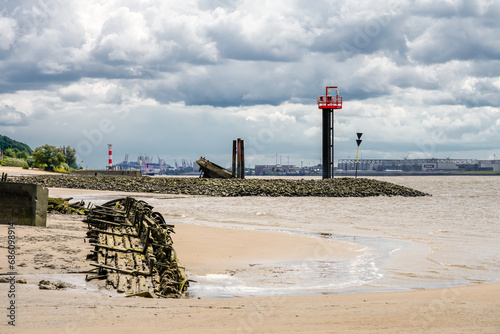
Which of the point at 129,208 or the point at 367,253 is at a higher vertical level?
the point at 129,208

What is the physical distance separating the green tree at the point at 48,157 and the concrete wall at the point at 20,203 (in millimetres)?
65099

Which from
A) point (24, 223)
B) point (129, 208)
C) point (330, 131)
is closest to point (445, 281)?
point (129, 208)

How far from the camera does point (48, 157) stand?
76.0 m

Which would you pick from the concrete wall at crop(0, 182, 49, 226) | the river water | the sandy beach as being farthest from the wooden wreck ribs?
the concrete wall at crop(0, 182, 49, 226)

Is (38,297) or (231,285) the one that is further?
(231,285)

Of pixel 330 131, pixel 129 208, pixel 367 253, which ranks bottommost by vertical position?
pixel 367 253

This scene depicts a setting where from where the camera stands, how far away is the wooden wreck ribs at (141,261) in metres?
8.33

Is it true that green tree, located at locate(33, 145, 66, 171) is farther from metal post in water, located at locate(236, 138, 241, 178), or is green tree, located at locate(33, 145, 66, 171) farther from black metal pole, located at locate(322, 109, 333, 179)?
black metal pole, located at locate(322, 109, 333, 179)

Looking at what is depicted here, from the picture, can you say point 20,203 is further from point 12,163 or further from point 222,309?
point 12,163

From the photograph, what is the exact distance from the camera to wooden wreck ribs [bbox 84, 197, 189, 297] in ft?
27.3

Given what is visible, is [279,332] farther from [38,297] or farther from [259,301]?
[38,297]

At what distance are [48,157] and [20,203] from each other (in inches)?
2573

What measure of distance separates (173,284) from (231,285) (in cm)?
149

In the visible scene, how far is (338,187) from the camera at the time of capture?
4928 cm
